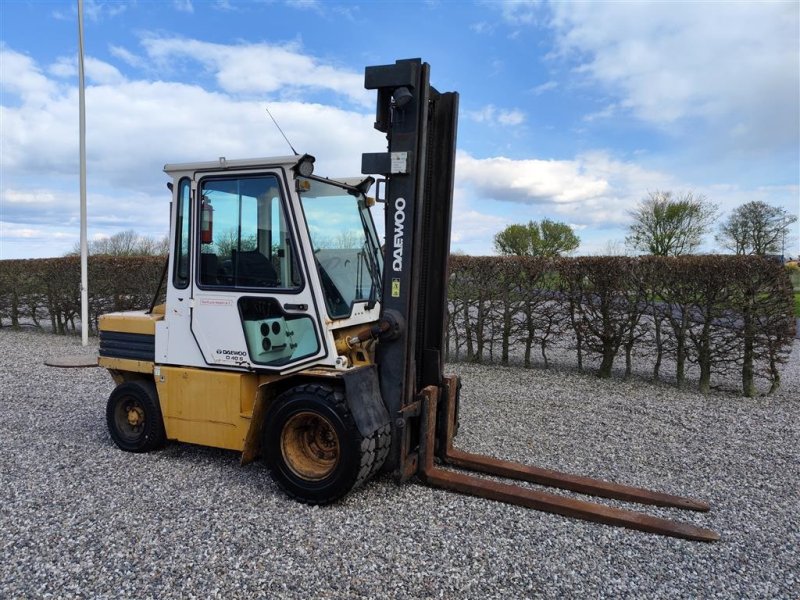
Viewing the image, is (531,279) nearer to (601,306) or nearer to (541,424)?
(601,306)

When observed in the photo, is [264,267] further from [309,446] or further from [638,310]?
[638,310]

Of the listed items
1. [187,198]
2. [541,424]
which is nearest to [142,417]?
[187,198]

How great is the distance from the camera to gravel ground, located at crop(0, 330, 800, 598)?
3.18 metres

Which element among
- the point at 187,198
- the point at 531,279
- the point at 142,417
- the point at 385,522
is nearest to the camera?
the point at 385,522

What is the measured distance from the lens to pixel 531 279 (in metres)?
9.62

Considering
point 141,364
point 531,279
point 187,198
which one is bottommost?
point 141,364

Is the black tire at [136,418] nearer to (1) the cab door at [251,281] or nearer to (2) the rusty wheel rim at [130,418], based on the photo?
(2) the rusty wheel rim at [130,418]

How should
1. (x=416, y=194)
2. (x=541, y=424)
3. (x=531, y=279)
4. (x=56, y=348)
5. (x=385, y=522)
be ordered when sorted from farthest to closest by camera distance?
(x=56, y=348) → (x=531, y=279) → (x=541, y=424) → (x=416, y=194) → (x=385, y=522)

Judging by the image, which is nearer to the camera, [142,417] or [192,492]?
[192,492]

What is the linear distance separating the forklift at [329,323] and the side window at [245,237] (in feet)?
0.04

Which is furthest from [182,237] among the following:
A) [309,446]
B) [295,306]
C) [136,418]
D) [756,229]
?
[756,229]

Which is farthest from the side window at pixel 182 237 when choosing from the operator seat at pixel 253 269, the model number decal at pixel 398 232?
the model number decal at pixel 398 232

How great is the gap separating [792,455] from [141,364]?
246 inches

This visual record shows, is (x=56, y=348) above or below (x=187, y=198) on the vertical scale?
below
